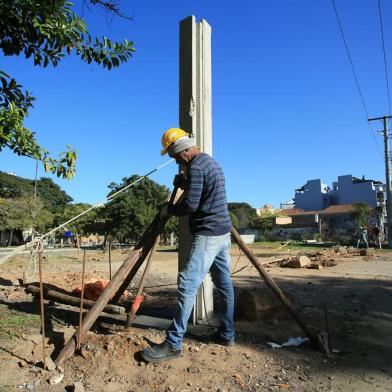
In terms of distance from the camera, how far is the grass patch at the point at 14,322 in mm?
3730

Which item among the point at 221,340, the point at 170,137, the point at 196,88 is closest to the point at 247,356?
the point at 221,340

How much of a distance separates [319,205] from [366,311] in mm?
65211

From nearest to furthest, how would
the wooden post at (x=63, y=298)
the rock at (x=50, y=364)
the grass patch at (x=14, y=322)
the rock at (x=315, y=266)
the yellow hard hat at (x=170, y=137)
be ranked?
1. the rock at (x=50, y=364)
2. the yellow hard hat at (x=170, y=137)
3. the grass patch at (x=14, y=322)
4. the wooden post at (x=63, y=298)
5. the rock at (x=315, y=266)

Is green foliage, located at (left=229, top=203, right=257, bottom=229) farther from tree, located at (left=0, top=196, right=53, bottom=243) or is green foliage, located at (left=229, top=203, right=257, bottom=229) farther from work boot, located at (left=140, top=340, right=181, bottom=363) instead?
work boot, located at (left=140, top=340, right=181, bottom=363)

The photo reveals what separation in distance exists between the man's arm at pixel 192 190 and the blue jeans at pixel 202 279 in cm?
26

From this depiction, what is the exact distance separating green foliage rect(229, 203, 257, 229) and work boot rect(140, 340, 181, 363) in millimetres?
57047

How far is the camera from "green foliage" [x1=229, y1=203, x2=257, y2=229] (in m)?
63.1

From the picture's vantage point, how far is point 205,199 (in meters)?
3.51

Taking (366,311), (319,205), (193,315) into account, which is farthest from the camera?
(319,205)

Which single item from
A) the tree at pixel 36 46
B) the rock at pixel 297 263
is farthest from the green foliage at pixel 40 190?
the tree at pixel 36 46

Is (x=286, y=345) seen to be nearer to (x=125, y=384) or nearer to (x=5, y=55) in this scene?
(x=125, y=384)

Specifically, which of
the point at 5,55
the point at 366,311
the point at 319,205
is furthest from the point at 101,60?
the point at 319,205

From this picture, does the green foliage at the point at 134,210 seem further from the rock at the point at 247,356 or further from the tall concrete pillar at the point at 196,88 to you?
the rock at the point at 247,356

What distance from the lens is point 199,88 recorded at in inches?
184
